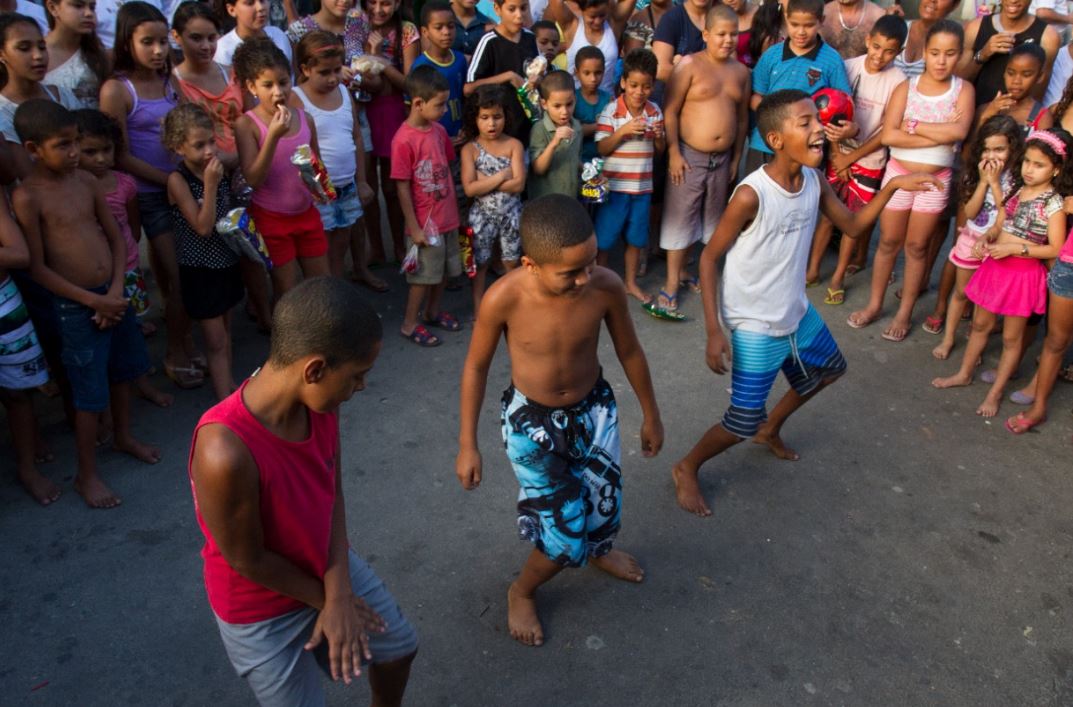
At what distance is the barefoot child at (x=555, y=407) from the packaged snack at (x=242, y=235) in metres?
1.85

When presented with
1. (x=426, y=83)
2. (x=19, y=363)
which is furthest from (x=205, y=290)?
(x=426, y=83)

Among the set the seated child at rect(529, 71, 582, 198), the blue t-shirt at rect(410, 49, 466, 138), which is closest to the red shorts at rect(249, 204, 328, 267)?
the blue t-shirt at rect(410, 49, 466, 138)

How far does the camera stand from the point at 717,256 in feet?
11.5

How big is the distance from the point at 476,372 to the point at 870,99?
3933mm

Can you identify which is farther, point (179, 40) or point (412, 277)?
point (412, 277)

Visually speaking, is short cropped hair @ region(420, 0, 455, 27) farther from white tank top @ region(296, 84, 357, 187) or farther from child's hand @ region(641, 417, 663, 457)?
child's hand @ region(641, 417, 663, 457)

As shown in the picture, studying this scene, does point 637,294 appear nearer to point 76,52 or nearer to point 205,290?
point 205,290

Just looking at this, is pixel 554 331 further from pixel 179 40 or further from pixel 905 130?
pixel 905 130

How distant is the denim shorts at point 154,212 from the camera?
4332 millimetres

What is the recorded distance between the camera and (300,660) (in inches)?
Result: 86.7

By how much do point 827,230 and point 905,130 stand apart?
93 cm

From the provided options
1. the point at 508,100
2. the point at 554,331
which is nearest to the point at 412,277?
the point at 508,100

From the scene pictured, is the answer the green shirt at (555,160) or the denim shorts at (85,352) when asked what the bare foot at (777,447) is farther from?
the denim shorts at (85,352)

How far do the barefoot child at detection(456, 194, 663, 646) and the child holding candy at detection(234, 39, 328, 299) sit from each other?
81.0 inches
